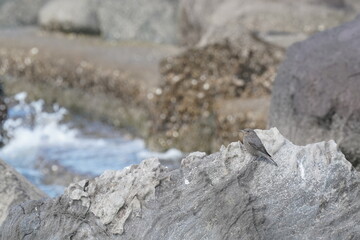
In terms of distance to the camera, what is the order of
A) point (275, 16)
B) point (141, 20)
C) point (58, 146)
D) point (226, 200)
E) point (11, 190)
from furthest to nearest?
point (141, 20)
point (275, 16)
point (58, 146)
point (11, 190)
point (226, 200)

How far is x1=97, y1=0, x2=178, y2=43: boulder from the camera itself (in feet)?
57.8

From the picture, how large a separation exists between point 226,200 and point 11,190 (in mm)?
1521

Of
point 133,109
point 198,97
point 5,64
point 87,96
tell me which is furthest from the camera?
point 5,64

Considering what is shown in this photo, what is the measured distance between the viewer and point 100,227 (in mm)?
3791

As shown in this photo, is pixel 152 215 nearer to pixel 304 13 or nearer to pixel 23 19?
pixel 304 13

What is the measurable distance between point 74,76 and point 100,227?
1090 cm

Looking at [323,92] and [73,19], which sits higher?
[73,19]

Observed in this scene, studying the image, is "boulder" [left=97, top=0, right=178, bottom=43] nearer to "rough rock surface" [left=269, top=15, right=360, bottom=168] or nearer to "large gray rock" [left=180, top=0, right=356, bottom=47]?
"large gray rock" [left=180, top=0, right=356, bottom=47]

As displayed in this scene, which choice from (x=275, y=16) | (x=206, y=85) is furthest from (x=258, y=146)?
(x=275, y=16)

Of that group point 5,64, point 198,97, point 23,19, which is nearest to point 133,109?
point 198,97

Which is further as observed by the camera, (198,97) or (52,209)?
(198,97)

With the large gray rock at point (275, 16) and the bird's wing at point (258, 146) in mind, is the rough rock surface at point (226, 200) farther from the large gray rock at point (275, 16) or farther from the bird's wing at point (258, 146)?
the large gray rock at point (275, 16)

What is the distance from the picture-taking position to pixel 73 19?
18.4 meters

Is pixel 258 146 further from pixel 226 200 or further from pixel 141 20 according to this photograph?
pixel 141 20
